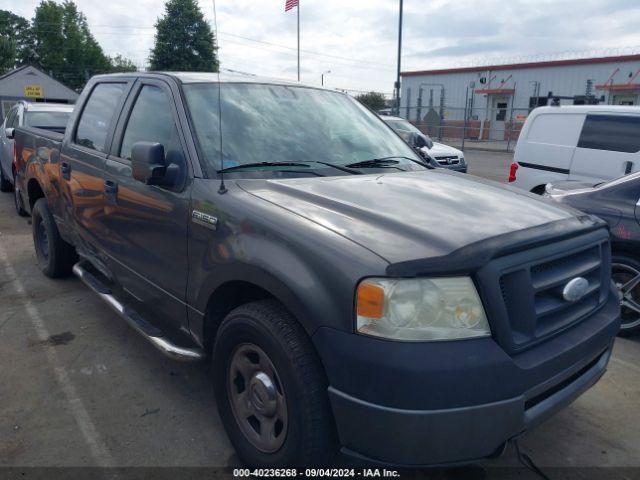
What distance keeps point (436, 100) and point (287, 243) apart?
131 feet

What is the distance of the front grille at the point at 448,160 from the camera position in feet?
39.9

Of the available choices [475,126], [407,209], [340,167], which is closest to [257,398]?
[407,209]

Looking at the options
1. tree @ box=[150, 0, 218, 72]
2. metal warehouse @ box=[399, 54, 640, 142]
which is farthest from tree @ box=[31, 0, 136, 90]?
metal warehouse @ box=[399, 54, 640, 142]

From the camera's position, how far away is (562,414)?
10.5 feet

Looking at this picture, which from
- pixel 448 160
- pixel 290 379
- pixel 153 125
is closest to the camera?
pixel 290 379

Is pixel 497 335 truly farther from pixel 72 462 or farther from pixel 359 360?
pixel 72 462

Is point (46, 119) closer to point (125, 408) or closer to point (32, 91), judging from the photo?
point (125, 408)

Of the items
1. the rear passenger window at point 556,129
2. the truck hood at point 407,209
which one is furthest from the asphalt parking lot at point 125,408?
the rear passenger window at point 556,129

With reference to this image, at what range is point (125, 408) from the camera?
10.4 ft

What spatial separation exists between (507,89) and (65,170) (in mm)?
35592

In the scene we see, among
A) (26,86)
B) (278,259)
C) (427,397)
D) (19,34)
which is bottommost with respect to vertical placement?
(427,397)

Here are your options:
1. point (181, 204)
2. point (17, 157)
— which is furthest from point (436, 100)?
point (181, 204)

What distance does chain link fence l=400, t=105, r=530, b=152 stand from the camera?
28.5 m

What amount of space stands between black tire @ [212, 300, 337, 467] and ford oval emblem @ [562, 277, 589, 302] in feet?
3.61
